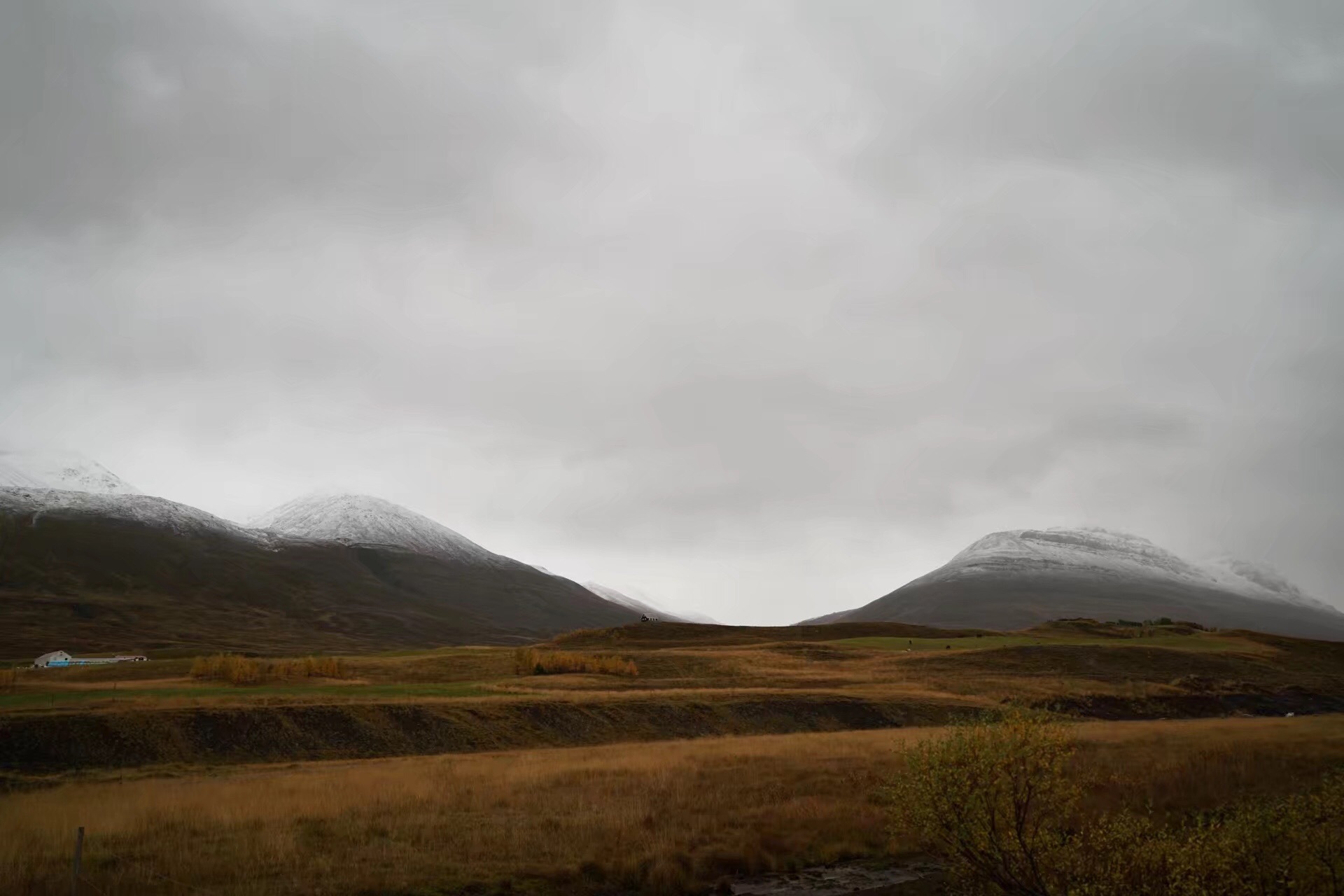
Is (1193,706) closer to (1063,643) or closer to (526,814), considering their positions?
(1063,643)

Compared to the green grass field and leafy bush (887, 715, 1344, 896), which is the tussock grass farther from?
the green grass field

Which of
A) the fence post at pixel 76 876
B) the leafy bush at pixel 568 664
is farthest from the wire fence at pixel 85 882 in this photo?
the leafy bush at pixel 568 664

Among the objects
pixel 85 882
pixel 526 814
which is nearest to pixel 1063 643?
pixel 526 814

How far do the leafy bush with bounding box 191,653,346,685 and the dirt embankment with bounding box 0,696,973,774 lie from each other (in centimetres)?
1624

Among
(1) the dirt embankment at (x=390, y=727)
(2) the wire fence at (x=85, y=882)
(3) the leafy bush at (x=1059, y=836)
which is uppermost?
(3) the leafy bush at (x=1059, y=836)

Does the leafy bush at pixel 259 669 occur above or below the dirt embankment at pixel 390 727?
above

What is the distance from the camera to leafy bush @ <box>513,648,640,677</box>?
6675 cm

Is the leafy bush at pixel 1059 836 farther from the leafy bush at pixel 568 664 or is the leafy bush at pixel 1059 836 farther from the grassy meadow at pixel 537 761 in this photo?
the leafy bush at pixel 568 664

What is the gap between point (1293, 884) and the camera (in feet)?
42.4

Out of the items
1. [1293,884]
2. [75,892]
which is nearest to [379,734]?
[75,892]

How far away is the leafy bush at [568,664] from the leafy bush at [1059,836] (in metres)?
50.3

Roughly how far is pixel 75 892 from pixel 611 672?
52344 mm

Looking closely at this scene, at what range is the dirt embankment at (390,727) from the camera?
33375 mm

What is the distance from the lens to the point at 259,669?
186 ft
